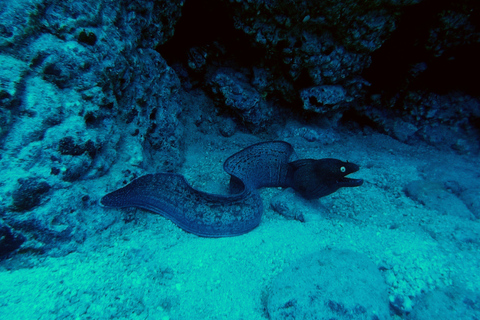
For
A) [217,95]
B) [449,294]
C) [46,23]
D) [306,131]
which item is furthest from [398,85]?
[46,23]

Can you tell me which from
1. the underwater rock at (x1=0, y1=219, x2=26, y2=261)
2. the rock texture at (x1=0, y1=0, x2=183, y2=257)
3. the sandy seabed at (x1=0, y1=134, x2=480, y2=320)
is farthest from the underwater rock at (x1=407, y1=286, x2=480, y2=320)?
the underwater rock at (x1=0, y1=219, x2=26, y2=261)

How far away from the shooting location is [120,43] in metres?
2.71

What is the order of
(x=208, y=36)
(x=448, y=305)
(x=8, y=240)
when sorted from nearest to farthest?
(x=8, y=240), (x=448, y=305), (x=208, y=36)

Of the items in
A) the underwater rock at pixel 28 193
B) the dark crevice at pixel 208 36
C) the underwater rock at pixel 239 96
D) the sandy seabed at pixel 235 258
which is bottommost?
the sandy seabed at pixel 235 258

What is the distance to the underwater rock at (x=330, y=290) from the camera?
1.88m

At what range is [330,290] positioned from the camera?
2.00 m

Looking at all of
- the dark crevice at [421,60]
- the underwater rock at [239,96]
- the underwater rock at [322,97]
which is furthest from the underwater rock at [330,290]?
the dark crevice at [421,60]

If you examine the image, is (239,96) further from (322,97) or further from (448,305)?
(448,305)

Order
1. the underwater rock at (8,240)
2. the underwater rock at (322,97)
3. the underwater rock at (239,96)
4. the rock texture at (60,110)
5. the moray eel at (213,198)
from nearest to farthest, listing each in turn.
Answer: the underwater rock at (8,240) → the rock texture at (60,110) → the moray eel at (213,198) → the underwater rock at (322,97) → the underwater rock at (239,96)

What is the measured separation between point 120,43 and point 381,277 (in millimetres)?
3670

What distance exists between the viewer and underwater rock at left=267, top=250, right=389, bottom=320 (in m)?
1.88

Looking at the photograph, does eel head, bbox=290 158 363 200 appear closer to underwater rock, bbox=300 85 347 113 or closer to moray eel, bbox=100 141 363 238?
moray eel, bbox=100 141 363 238

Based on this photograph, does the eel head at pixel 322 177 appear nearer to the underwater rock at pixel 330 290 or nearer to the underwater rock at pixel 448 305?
the underwater rock at pixel 330 290

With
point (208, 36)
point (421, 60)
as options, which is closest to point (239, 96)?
point (208, 36)
